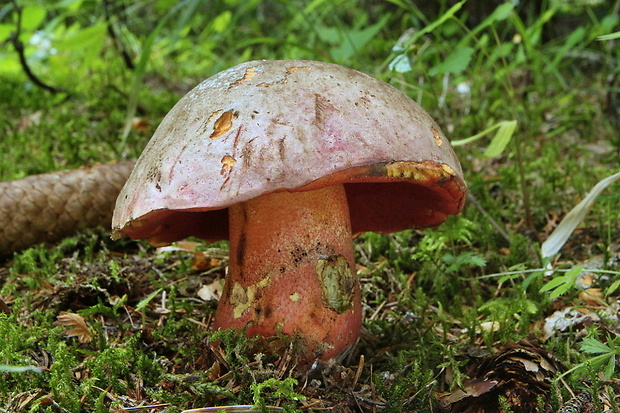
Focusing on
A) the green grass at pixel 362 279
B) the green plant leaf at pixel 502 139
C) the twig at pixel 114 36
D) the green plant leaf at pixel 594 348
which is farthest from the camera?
the twig at pixel 114 36

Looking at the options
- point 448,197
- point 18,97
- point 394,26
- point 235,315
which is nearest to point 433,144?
point 448,197

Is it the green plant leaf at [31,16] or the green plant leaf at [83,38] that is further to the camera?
the green plant leaf at [31,16]

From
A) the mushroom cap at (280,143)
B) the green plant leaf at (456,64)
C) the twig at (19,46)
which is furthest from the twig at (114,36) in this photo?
the mushroom cap at (280,143)

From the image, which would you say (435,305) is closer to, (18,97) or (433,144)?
(433,144)

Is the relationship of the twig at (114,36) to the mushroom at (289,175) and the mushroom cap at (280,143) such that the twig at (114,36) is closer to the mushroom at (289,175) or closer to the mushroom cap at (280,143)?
the mushroom at (289,175)

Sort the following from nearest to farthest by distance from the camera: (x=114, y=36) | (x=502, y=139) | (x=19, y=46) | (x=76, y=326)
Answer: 1. (x=76, y=326)
2. (x=502, y=139)
3. (x=19, y=46)
4. (x=114, y=36)

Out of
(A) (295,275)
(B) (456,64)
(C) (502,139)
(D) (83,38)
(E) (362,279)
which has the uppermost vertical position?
(D) (83,38)

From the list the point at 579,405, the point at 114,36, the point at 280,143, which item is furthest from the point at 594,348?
the point at 114,36

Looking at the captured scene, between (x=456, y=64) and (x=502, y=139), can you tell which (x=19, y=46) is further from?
(x=502, y=139)
